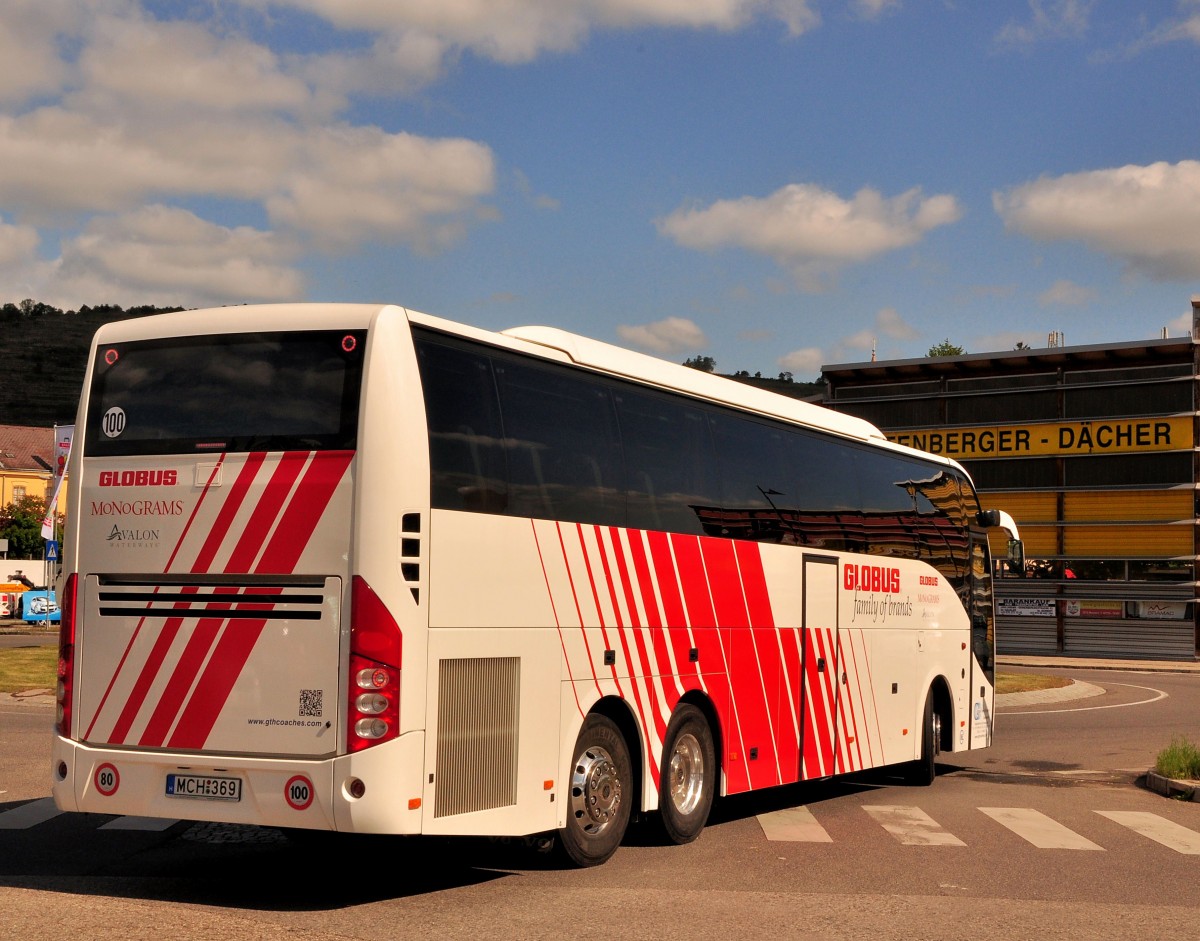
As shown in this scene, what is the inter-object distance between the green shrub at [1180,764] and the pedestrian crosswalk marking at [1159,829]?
1862mm

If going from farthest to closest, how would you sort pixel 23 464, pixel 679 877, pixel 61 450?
1. pixel 23 464
2. pixel 61 450
3. pixel 679 877

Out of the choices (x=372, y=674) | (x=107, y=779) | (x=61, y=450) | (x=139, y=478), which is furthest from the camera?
(x=61, y=450)

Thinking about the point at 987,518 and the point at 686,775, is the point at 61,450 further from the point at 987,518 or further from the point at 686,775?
the point at 686,775

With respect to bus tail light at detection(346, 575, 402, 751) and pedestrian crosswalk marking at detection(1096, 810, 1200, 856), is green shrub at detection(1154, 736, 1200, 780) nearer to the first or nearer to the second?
pedestrian crosswalk marking at detection(1096, 810, 1200, 856)

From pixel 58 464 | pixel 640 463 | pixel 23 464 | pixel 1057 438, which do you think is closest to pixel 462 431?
pixel 640 463

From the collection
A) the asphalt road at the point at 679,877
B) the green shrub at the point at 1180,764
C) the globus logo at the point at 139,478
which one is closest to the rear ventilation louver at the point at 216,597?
the globus logo at the point at 139,478

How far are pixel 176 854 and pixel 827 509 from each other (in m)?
6.50

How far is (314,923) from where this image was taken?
7988mm

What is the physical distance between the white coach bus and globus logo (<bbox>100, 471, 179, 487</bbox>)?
16 millimetres

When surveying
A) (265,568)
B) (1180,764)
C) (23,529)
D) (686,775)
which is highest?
(23,529)

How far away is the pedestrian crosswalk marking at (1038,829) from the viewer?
11.4 meters

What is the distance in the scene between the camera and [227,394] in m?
8.80

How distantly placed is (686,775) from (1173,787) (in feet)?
20.5

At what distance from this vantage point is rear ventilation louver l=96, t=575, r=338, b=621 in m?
8.38
